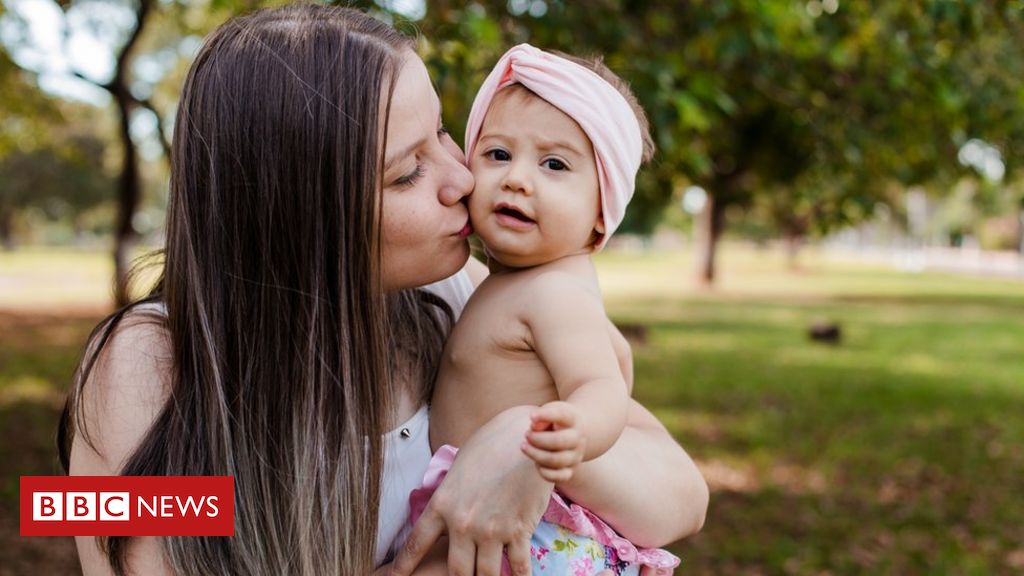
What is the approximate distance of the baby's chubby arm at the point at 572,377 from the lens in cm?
138

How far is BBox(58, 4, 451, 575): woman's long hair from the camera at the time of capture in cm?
165

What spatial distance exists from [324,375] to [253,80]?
0.57 metres

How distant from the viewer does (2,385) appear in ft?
34.9

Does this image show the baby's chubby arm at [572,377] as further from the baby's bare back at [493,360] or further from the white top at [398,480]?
the white top at [398,480]

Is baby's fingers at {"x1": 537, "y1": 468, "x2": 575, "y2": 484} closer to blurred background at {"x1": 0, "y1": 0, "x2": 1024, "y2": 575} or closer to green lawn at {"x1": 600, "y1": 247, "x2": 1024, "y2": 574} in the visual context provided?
blurred background at {"x1": 0, "y1": 0, "x2": 1024, "y2": 575}

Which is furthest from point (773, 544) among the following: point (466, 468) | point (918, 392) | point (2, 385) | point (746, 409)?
→ point (2, 385)

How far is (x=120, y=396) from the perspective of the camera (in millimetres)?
1604

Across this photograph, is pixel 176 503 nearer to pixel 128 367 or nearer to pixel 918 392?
pixel 128 367

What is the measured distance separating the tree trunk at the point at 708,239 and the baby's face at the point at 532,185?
25.3 metres

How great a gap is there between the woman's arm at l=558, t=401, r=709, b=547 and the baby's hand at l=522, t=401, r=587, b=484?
0.27 metres

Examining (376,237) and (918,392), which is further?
(918,392)

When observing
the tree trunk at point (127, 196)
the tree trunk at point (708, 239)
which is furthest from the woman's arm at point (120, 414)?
the tree trunk at point (708, 239)

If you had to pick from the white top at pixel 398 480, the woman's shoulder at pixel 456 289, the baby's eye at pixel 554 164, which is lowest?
the white top at pixel 398 480

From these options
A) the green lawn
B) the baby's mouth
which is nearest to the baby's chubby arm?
the baby's mouth
